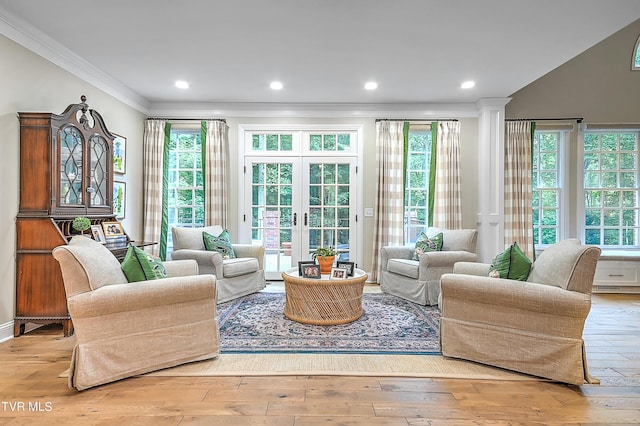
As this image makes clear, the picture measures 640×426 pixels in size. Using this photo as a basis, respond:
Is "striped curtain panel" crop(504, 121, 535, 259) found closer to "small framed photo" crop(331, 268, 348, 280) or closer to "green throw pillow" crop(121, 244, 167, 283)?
"small framed photo" crop(331, 268, 348, 280)

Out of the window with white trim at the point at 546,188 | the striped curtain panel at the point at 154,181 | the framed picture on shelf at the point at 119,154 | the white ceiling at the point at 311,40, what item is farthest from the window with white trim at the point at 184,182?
the window with white trim at the point at 546,188

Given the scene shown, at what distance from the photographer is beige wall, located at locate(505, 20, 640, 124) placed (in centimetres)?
523

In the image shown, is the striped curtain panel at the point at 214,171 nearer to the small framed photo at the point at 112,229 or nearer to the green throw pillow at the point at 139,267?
the small framed photo at the point at 112,229

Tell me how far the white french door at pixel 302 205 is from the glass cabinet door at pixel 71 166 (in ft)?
7.78

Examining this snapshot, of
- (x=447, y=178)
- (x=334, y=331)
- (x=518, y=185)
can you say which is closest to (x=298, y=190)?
(x=447, y=178)

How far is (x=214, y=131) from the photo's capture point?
532 centimetres

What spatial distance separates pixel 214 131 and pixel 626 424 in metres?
5.27

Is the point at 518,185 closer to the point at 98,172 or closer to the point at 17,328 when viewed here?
the point at 98,172

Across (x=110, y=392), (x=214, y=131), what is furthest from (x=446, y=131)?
(x=110, y=392)

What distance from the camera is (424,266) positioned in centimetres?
409

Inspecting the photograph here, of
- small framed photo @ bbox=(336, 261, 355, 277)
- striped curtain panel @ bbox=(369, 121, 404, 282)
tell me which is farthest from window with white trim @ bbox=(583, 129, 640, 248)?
small framed photo @ bbox=(336, 261, 355, 277)

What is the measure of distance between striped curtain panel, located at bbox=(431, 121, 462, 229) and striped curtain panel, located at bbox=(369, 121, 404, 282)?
0.55 m

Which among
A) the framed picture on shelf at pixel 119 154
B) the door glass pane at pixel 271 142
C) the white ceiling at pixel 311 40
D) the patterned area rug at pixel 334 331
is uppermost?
the white ceiling at pixel 311 40

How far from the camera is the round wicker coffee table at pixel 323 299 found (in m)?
3.29
